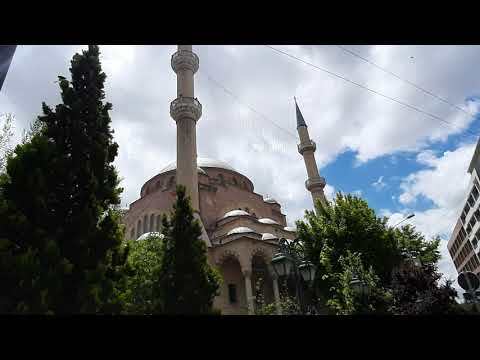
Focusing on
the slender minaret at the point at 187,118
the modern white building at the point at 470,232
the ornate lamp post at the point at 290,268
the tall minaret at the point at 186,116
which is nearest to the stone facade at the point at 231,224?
the slender minaret at the point at 187,118

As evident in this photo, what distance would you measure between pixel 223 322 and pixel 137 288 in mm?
15498

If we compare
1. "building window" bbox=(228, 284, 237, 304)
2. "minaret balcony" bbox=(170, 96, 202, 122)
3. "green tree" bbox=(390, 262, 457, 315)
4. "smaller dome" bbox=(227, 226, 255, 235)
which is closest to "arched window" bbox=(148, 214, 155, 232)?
"smaller dome" bbox=(227, 226, 255, 235)

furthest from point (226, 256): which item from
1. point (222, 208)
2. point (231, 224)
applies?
point (222, 208)

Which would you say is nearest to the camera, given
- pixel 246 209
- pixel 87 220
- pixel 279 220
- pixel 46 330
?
pixel 46 330

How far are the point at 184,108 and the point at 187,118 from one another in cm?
70

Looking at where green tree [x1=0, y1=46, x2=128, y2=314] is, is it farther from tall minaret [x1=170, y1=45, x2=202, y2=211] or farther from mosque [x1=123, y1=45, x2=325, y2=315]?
tall minaret [x1=170, y1=45, x2=202, y2=211]

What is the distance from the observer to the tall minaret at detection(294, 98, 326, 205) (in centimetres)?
2993

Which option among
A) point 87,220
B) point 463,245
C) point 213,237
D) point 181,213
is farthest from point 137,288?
point 463,245

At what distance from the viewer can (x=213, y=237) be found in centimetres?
2625

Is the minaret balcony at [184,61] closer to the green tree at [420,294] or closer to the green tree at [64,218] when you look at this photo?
the green tree at [64,218]

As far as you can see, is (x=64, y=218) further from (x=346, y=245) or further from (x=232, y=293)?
(x=232, y=293)
